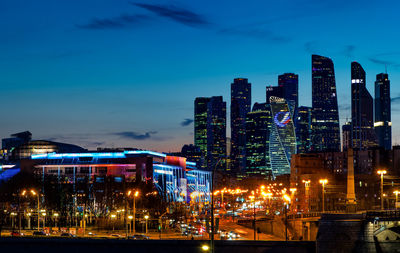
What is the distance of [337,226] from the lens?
7219cm

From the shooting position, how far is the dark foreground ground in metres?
69.1

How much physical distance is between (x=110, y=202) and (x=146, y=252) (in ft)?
239

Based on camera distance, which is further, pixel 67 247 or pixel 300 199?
pixel 300 199

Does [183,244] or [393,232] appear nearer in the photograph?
[183,244]

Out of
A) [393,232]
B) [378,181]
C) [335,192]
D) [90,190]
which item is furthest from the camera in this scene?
[378,181]

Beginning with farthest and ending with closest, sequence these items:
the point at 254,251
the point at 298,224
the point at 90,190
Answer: the point at 90,190 → the point at 298,224 → the point at 254,251

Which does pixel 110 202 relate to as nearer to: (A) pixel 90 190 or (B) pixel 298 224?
(A) pixel 90 190

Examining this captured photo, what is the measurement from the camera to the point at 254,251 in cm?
6894

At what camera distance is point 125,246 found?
70312 mm

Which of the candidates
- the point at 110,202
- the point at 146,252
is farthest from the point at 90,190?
A: the point at 146,252

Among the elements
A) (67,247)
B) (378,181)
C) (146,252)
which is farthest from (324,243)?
(378,181)

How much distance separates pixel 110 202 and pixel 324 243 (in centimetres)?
7909

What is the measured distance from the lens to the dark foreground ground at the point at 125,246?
227 feet

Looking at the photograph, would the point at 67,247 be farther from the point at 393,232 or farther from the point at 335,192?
the point at 335,192
